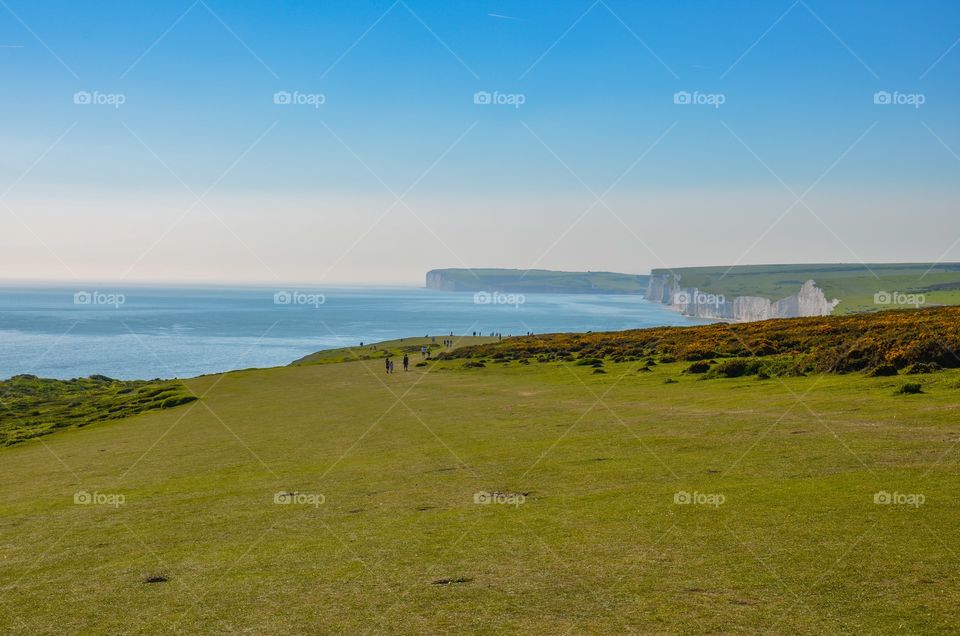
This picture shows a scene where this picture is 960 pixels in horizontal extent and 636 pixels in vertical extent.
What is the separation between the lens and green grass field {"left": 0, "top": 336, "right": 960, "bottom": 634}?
433 inches

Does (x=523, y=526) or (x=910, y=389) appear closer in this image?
(x=523, y=526)

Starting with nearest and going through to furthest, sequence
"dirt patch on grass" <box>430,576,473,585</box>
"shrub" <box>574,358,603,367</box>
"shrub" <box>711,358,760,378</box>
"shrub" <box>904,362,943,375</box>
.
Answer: "dirt patch on grass" <box>430,576,473,585</box>, "shrub" <box>904,362,943,375</box>, "shrub" <box>711,358,760,378</box>, "shrub" <box>574,358,603,367</box>

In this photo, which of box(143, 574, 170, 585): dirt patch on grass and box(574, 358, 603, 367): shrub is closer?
box(143, 574, 170, 585): dirt patch on grass

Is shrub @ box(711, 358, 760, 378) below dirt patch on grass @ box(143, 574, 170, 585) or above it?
above

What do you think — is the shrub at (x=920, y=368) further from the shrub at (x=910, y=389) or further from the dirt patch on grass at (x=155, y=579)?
the dirt patch on grass at (x=155, y=579)

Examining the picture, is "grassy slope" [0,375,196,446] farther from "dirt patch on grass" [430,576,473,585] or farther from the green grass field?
"dirt patch on grass" [430,576,473,585]

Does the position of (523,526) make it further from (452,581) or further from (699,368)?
(699,368)

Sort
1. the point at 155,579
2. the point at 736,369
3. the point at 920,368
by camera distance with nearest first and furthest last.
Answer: the point at 155,579 → the point at 920,368 → the point at 736,369

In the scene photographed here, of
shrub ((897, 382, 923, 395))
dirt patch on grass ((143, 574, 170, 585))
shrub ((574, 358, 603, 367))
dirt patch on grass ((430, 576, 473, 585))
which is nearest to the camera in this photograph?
dirt patch on grass ((430, 576, 473, 585))

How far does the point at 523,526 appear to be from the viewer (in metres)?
15.7

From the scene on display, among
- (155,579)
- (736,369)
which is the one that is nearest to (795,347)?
(736,369)

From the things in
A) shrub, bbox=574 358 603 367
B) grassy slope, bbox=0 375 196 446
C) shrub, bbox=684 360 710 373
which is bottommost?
grassy slope, bbox=0 375 196 446

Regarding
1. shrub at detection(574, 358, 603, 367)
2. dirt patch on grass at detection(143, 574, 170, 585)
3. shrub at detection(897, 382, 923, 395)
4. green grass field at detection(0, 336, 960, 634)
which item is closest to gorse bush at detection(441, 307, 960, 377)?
shrub at detection(574, 358, 603, 367)

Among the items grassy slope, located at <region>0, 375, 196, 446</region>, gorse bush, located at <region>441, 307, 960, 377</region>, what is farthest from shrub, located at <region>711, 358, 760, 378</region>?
grassy slope, located at <region>0, 375, 196, 446</region>
